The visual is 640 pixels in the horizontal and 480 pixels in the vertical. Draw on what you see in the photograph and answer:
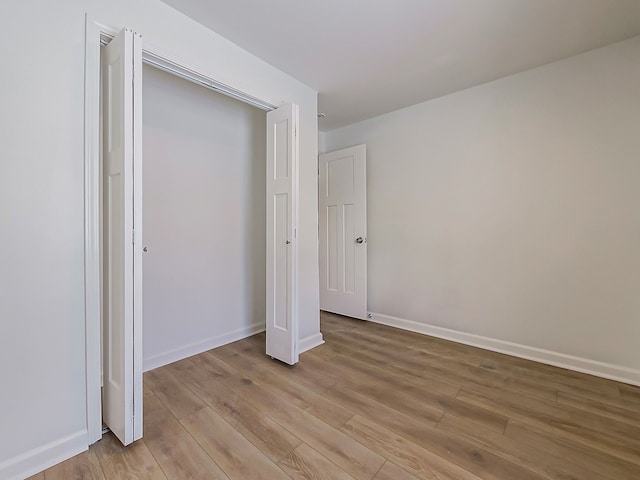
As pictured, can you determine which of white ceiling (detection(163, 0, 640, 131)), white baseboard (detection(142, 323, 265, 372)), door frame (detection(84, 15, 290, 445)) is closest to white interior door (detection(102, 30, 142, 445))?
door frame (detection(84, 15, 290, 445))

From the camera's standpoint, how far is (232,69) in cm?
209

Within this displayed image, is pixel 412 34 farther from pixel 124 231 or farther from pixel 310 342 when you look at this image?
pixel 310 342

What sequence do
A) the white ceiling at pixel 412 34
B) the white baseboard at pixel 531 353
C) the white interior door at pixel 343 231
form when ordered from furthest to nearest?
the white interior door at pixel 343 231, the white baseboard at pixel 531 353, the white ceiling at pixel 412 34

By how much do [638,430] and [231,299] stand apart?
3.03 meters

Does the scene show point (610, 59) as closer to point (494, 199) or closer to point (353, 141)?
point (494, 199)

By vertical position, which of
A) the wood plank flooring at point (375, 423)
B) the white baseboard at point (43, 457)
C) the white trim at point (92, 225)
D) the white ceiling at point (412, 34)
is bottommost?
the wood plank flooring at point (375, 423)

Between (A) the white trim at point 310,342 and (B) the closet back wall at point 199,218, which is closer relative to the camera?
(B) the closet back wall at point 199,218

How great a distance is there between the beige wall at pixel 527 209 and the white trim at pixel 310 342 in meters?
1.02

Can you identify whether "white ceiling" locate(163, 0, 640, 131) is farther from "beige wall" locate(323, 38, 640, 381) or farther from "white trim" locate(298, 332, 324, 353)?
"white trim" locate(298, 332, 324, 353)

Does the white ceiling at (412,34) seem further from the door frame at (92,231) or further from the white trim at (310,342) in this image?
the white trim at (310,342)

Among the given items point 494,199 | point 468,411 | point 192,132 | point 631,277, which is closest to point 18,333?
point 192,132

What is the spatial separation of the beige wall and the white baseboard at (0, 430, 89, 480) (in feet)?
9.33

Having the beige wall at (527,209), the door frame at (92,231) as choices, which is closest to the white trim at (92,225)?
the door frame at (92,231)

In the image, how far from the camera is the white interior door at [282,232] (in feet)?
7.45
